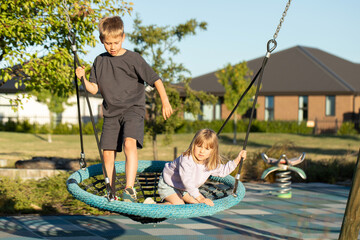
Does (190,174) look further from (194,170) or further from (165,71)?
(165,71)

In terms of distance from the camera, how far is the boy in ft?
15.4

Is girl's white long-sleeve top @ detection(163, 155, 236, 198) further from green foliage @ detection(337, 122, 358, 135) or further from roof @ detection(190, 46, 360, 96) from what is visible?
roof @ detection(190, 46, 360, 96)

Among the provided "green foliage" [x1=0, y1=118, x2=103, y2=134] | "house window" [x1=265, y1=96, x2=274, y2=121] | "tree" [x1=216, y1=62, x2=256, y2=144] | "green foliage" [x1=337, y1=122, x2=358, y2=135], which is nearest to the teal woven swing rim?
"tree" [x1=216, y1=62, x2=256, y2=144]

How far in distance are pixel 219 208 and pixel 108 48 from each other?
66.7 inches

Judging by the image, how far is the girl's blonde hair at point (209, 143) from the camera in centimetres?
450

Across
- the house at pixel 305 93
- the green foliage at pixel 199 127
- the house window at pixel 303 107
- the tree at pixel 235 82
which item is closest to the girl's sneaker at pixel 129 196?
the tree at pixel 235 82

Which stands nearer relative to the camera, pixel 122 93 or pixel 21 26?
pixel 122 93

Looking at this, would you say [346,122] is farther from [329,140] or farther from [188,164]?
[188,164]

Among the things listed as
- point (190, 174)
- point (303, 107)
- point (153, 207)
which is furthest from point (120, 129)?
point (303, 107)

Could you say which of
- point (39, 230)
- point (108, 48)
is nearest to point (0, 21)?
point (39, 230)

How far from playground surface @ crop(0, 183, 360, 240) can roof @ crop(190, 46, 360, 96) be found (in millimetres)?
29444

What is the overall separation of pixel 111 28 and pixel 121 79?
541 mm

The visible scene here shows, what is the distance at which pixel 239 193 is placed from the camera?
4684 millimetres

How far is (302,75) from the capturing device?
39812mm
